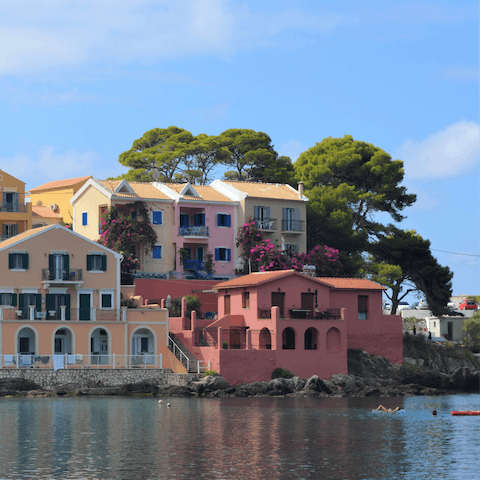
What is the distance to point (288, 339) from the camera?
62.5m

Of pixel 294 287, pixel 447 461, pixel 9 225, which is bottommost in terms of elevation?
pixel 447 461

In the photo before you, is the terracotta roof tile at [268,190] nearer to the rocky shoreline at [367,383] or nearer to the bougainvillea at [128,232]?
the bougainvillea at [128,232]

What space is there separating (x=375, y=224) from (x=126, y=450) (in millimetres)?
49078

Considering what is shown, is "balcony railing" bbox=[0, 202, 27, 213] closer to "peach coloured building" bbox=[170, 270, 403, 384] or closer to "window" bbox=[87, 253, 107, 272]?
"window" bbox=[87, 253, 107, 272]

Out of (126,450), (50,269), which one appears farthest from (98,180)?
(126,450)

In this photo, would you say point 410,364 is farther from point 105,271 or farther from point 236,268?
point 105,271

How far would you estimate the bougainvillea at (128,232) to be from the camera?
67.1 meters

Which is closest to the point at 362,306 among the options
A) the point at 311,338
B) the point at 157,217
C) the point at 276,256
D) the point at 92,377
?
the point at 311,338

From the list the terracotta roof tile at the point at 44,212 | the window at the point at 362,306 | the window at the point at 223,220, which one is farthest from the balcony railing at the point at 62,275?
the terracotta roof tile at the point at 44,212

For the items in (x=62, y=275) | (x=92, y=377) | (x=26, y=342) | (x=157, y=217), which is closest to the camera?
(x=92, y=377)

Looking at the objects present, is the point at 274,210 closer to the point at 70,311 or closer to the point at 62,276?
the point at 62,276

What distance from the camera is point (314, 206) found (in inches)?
3073

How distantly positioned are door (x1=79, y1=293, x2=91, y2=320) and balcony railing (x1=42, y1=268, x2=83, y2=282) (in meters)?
1.11

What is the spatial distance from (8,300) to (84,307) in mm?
4957
